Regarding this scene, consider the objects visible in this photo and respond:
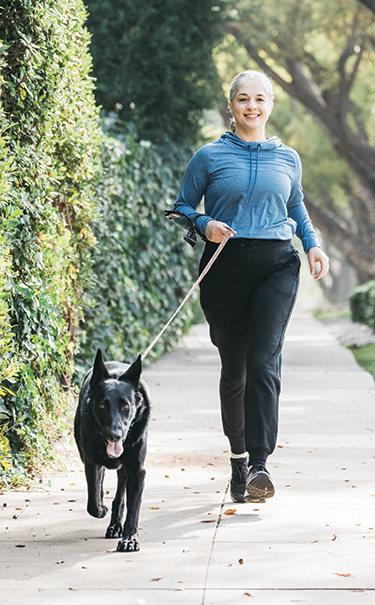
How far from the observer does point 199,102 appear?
12.0 metres

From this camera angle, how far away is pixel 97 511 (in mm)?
3947

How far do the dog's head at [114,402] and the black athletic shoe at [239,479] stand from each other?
42.4 inches

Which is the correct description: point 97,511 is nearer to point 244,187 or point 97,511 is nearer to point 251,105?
point 244,187

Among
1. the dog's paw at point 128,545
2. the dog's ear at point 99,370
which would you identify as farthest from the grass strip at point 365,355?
the dog's ear at point 99,370

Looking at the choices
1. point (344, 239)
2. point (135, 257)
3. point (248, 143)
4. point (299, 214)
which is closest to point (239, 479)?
point (299, 214)

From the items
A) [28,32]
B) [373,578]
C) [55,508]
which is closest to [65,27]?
[28,32]

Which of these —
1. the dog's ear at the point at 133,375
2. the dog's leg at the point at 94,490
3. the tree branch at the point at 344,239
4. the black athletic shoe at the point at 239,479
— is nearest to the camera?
the dog's ear at the point at 133,375

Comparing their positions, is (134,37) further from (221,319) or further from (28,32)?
(221,319)

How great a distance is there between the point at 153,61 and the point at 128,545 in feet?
30.1

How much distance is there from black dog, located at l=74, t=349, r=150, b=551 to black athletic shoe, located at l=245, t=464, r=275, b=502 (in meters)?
0.68

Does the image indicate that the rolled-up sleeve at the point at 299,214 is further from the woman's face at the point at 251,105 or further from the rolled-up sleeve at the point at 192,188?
the rolled-up sleeve at the point at 192,188

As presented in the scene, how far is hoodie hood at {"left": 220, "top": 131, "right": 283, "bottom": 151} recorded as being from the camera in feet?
14.5

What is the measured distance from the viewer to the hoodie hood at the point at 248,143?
4426 millimetres

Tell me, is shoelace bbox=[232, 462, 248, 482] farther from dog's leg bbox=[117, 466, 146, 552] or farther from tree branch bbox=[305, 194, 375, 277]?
tree branch bbox=[305, 194, 375, 277]
